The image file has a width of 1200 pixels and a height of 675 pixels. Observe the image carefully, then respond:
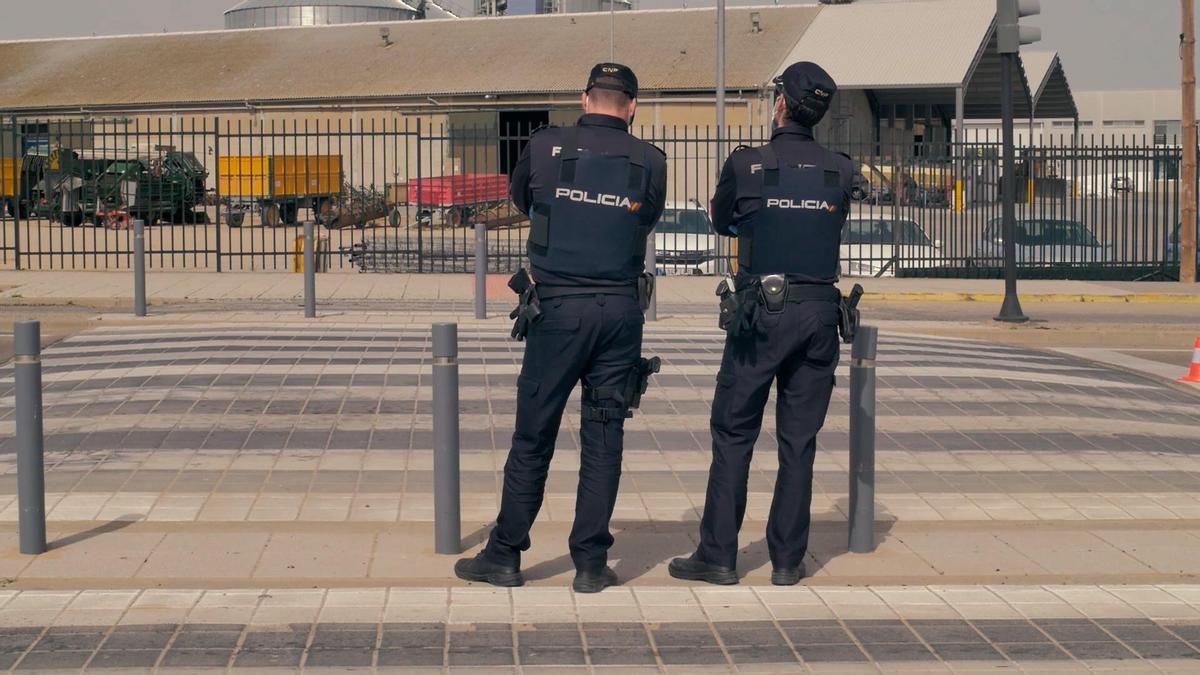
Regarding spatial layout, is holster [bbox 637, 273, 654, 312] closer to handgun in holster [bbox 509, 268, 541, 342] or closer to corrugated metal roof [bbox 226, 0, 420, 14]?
handgun in holster [bbox 509, 268, 541, 342]

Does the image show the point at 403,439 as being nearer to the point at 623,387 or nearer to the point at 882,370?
the point at 623,387

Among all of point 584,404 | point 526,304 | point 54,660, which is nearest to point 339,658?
point 54,660

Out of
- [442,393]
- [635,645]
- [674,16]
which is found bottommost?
[635,645]

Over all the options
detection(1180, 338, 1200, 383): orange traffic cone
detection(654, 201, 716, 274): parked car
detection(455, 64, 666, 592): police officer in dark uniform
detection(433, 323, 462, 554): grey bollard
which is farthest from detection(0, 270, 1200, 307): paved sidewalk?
detection(455, 64, 666, 592): police officer in dark uniform

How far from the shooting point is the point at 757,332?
20.9ft

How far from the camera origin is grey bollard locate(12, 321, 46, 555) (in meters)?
6.79

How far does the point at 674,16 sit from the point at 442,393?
52952 mm

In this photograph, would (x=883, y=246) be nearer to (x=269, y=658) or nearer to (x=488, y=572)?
(x=488, y=572)

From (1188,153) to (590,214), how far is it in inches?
838

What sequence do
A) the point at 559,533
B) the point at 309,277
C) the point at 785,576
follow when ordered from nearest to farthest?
1. the point at 785,576
2. the point at 559,533
3. the point at 309,277

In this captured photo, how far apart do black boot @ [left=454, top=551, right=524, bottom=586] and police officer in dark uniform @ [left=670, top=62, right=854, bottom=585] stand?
0.71 m

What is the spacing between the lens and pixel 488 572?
6.51 meters

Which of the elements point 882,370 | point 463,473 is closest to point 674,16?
point 882,370

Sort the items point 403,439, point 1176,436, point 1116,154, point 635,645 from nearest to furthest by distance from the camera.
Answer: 1. point 635,645
2. point 403,439
3. point 1176,436
4. point 1116,154
